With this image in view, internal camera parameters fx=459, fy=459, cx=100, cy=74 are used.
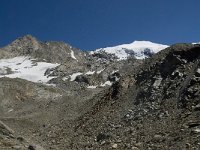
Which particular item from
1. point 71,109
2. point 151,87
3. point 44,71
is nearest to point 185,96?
point 151,87

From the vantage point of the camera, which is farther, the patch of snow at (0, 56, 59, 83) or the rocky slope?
the patch of snow at (0, 56, 59, 83)

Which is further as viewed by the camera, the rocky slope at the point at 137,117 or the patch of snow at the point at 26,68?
the patch of snow at the point at 26,68

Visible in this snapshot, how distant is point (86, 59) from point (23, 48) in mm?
22873

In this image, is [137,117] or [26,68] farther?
[26,68]

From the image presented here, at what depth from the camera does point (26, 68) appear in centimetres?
12925

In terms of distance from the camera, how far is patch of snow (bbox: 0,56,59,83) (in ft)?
366

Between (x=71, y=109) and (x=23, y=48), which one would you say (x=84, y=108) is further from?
(x=23, y=48)

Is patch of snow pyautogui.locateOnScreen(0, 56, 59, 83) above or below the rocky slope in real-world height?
above

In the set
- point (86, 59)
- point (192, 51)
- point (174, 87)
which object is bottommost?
point (174, 87)

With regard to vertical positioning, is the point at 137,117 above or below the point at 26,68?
below

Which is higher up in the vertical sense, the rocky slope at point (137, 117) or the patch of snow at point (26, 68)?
the patch of snow at point (26, 68)

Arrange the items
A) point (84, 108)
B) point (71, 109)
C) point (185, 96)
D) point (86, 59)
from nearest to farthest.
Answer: point (185, 96) → point (84, 108) → point (71, 109) → point (86, 59)

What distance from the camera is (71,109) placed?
160ft

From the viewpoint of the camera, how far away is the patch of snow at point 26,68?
111m
